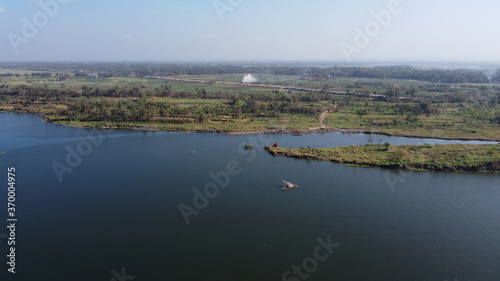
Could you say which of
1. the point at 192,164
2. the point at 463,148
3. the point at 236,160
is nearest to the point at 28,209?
the point at 192,164

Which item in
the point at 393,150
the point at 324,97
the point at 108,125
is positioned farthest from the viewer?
the point at 324,97

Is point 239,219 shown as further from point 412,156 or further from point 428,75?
point 428,75

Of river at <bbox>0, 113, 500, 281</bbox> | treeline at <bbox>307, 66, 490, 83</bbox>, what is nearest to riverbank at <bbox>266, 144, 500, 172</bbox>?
river at <bbox>0, 113, 500, 281</bbox>

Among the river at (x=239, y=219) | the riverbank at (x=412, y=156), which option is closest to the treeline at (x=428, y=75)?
the riverbank at (x=412, y=156)

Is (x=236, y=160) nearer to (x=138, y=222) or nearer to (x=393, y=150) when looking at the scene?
(x=138, y=222)

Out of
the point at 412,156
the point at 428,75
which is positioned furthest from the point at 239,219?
the point at 428,75

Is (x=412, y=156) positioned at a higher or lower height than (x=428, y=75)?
lower

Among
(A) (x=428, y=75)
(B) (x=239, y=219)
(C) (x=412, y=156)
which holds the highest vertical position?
(A) (x=428, y=75)

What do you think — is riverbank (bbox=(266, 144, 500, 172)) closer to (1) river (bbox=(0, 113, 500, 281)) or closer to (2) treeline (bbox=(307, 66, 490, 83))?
(1) river (bbox=(0, 113, 500, 281))

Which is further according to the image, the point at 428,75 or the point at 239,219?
the point at 428,75
